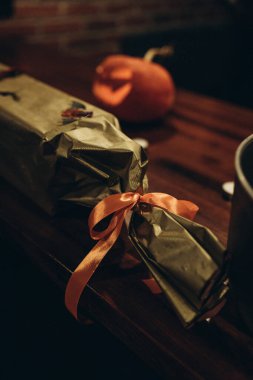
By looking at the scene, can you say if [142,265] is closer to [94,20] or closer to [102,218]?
[102,218]

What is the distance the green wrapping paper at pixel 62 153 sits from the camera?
69cm

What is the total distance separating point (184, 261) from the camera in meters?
0.54

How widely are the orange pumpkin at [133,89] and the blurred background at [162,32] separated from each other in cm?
124

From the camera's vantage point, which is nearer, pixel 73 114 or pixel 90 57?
pixel 73 114

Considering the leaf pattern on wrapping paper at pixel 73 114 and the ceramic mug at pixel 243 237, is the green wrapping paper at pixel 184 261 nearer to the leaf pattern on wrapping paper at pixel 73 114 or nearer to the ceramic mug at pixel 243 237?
the ceramic mug at pixel 243 237

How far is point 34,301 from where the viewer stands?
3.22 ft

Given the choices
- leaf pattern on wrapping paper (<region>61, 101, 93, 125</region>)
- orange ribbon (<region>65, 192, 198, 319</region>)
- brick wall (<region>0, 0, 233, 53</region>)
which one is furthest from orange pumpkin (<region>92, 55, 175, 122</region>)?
brick wall (<region>0, 0, 233, 53</region>)

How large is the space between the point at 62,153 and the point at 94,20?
2377 millimetres

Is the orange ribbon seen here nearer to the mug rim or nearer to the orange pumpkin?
the mug rim

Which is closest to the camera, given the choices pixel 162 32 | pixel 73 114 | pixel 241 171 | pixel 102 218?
pixel 241 171

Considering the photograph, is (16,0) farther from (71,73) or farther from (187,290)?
(187,290)

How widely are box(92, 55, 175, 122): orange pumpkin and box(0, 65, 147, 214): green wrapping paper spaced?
0.33 meters

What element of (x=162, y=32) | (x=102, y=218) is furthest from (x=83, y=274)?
(x=162, y=32)

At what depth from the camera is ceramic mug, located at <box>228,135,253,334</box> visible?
48 centimetres
